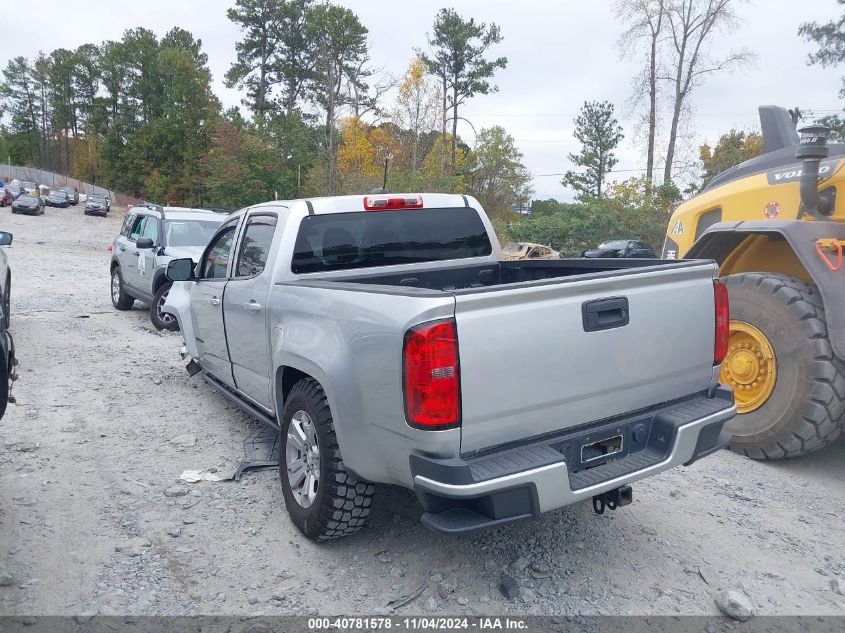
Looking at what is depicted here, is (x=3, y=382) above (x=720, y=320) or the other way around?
the other way around

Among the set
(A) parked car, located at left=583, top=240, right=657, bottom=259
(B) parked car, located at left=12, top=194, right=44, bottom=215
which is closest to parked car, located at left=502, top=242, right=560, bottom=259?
(A) parked car, located at left=583, top=240, right=657, bottom=259

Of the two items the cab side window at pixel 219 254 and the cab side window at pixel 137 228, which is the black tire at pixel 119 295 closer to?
the cab side window at pixel 137 228

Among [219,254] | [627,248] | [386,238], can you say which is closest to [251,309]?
[386,238]

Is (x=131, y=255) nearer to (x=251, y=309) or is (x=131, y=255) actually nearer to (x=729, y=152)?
(x=251, y=309)

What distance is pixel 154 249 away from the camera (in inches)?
383

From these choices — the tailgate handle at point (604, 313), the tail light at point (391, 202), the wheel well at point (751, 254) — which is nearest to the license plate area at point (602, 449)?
the tailgate handle at point (604, 313)

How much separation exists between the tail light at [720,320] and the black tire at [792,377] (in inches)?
51.6

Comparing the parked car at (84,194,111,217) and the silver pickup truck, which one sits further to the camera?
the parked car at (84,194,111,217)

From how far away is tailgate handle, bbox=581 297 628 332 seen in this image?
2.93 metres

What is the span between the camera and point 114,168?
64.7 meters

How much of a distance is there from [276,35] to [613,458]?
52.6 m

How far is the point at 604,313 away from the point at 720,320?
98cm

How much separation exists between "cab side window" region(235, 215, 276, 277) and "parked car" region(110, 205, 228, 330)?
4.69 metres

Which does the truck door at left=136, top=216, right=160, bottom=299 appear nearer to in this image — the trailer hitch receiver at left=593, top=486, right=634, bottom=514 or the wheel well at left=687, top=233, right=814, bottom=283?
the wheel well at left=687, top=233, right=814, bottom=283
